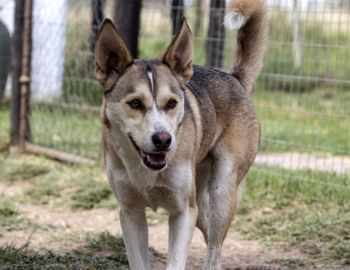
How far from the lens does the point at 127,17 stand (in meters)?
6.86

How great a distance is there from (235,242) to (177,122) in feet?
6.63

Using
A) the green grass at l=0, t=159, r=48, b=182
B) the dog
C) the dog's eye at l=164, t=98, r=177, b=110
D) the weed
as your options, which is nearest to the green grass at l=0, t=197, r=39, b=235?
the weed

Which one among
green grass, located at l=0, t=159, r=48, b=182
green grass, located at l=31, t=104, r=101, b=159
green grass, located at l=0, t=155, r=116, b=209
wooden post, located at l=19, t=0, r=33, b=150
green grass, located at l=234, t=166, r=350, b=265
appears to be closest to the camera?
green grass, located at l=234, t=166, r=350, b=265

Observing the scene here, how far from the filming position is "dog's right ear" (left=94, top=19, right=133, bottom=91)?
3.94 metres

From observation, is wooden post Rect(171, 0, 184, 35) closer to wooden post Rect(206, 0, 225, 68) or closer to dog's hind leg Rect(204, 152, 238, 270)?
wooden post Rect(206, 0, 225, 68)

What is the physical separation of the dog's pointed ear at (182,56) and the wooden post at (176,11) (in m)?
3.00

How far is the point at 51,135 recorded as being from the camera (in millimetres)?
8258

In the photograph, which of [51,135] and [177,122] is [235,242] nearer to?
[177,122]

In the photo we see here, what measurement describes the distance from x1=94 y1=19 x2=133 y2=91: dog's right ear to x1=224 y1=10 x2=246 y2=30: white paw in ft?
3.29

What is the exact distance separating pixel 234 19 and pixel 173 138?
133cm

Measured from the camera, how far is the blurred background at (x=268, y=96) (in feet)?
20.1

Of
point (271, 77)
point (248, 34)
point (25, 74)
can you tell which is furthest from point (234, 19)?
point (25, 74)

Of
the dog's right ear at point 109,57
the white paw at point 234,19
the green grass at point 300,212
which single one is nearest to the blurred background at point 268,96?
the green grass at point 300,212

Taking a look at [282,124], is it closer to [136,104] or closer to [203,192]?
[203,192]
